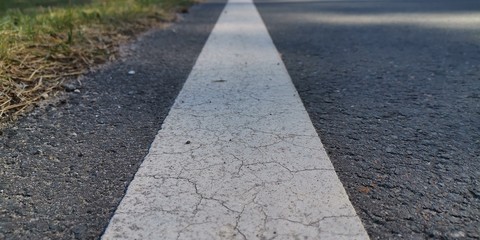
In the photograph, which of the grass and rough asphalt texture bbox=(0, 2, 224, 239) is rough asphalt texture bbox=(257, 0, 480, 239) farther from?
the grass

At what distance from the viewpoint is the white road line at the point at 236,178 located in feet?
3.77

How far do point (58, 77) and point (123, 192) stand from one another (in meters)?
1.42

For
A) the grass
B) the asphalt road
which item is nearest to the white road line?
the asphalt road

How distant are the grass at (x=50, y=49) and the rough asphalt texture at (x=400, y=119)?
4.54 ft

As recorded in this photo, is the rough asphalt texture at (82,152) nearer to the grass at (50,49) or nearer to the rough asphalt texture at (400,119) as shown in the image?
the grass at (50,49)

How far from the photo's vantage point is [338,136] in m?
1.74

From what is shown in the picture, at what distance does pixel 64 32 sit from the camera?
3295 mm

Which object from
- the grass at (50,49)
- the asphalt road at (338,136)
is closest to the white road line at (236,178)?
the asphalt road at (338,136)

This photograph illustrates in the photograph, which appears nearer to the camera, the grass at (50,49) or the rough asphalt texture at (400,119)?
the rough asphalt texture at (400,119)

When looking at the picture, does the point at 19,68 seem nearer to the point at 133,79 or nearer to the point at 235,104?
the point at 133,79

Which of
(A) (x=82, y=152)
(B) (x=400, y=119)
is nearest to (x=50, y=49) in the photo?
(A) (x=82, y=152)

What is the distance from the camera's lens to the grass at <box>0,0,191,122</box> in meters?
2.15

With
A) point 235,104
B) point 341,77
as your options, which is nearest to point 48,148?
point 235,104

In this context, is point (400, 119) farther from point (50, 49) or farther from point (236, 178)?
point (50, 49)
